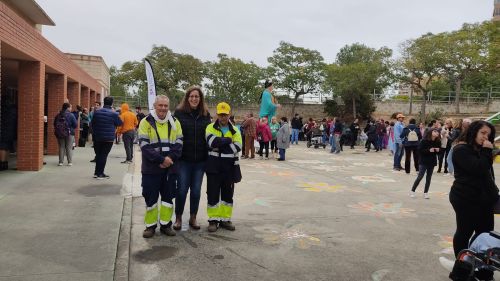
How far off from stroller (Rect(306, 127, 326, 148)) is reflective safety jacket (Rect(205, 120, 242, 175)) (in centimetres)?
1792

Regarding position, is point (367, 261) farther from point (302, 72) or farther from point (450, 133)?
point (302, 72)

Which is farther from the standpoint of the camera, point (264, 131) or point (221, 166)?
point (264, 131)

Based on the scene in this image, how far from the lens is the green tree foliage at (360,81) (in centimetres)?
4138

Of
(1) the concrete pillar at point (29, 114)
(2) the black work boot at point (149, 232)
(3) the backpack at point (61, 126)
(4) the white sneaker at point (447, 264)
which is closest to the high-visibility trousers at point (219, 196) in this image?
(2) the black work boot at point (149, 232)

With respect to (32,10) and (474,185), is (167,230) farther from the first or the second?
(32,10)

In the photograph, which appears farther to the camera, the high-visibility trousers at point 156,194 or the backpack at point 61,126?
the backpack at point 61,126

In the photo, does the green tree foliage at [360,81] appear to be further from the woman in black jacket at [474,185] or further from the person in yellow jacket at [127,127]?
the woman in black jacket at [474,185]

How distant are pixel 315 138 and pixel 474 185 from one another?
63.0ft

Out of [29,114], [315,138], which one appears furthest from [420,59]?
[29,114]

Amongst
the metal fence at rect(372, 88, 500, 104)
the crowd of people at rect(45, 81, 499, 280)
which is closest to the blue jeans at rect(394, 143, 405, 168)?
the crowd of people at rect(45, 81, 499, 280)

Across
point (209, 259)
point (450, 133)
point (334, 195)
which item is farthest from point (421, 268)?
point (450, 133)

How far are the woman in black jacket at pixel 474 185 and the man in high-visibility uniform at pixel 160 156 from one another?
314 cm

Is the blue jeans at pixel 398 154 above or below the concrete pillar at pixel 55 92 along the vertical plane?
below

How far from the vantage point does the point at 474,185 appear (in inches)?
161
